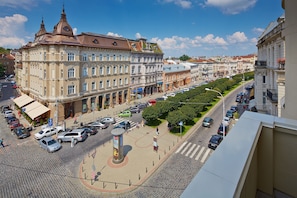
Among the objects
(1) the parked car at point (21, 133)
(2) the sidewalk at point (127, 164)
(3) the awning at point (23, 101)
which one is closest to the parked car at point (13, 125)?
(1) the parked car at point (21, 133)

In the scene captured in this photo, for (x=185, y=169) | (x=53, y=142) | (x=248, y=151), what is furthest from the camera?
(x=53, y=142)

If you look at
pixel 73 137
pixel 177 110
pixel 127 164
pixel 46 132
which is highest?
pixel 177 110

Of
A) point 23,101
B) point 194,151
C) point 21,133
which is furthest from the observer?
point 23,101

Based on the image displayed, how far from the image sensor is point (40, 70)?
36.6 meters

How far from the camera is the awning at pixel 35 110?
32706mm

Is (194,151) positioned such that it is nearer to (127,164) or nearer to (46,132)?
(127,164)

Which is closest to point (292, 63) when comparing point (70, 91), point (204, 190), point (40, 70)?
point (204, 190)

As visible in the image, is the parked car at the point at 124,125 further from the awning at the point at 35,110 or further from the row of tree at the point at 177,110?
the awning at the point at 35,110

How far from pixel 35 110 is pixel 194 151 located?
29.5 m

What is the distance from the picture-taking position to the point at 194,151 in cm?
2311

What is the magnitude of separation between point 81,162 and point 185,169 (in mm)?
11600

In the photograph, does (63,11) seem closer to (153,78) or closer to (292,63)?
(153,78)

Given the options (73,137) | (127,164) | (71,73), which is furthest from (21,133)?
(127,164)

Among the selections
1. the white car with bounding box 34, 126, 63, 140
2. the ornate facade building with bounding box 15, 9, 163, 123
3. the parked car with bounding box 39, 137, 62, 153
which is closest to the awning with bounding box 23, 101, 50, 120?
the ornate facade building with bounding box 15, 9, 163, 123
